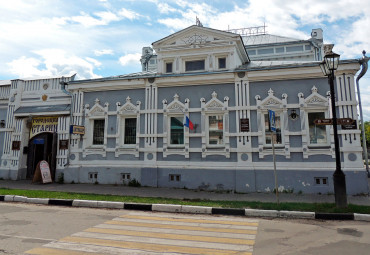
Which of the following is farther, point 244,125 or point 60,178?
point 60,178

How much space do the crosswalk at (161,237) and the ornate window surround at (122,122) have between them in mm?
6509

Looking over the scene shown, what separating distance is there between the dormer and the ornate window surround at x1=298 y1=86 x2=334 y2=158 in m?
3.94

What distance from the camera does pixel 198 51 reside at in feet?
46.0

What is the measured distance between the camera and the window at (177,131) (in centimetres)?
1358

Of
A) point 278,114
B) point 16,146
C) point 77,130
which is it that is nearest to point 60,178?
point 77,130

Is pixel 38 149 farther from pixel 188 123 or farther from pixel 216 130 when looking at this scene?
pixel 216 130

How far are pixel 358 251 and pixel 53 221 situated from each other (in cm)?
726

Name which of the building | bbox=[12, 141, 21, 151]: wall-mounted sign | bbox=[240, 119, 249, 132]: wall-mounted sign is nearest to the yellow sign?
the building

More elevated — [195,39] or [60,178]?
[195,39]

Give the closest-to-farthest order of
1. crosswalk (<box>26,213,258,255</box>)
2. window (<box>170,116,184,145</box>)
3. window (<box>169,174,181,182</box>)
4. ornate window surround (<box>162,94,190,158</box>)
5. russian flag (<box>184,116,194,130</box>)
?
1. crosswalk (<box>26,213,258,255</box>)
2. russian flag (<box>184,116,194,130</box>)
3. window (<box>169,174,181,182</box>)
4. ornate window surround (<box>162,94,190,158</box>)
5. window (<box>170,116,184,145</box>)

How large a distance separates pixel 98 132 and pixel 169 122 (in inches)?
173

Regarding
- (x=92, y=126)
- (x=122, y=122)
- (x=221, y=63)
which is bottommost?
(x=92, y=126)

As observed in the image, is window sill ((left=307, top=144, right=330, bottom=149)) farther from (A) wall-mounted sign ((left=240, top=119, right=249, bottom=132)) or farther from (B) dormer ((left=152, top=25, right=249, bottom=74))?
(B) dormer ((left=152, top=25, right=249, bottom=74))

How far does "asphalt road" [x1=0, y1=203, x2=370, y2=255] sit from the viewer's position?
4.88 m
